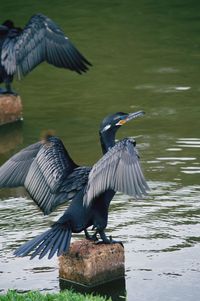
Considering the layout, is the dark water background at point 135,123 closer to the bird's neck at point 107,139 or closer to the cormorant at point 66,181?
the cormorant at point 66,181

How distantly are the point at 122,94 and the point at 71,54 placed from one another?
1.53m

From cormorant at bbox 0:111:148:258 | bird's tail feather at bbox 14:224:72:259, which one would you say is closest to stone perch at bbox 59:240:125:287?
cormorant at bbox 0:111:148:258

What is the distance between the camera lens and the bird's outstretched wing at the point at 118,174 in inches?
270

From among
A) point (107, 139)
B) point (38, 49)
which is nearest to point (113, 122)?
point (107, 139)

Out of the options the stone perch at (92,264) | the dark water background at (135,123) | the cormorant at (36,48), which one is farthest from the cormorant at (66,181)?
the cormorant at (36,48)

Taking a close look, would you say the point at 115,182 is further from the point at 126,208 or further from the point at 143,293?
the point at 126,208

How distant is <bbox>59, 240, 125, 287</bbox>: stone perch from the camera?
7.49m

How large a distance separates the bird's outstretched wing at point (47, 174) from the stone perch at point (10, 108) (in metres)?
4.05

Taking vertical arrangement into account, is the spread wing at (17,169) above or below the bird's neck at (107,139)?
below

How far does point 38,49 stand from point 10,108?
2.54 feet

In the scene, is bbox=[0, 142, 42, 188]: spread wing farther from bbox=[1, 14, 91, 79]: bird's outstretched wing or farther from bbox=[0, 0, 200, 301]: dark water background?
bbox=[1, 14, 91, 79]: bird's outstretched wing

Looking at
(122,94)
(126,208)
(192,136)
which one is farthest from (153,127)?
(126,208)

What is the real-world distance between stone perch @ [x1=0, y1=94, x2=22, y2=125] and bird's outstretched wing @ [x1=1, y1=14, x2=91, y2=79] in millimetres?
291

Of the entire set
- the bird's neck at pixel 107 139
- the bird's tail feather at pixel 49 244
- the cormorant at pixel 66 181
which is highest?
the bird's neck at pixel 107 139
